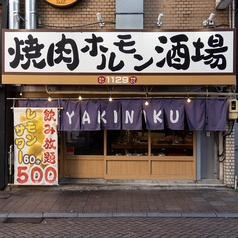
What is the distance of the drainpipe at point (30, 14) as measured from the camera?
8.98 metres

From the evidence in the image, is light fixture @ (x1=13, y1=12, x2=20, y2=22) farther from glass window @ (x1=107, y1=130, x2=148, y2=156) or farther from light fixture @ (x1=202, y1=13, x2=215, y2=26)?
light fixture @ (x1=202, y1=13, x2=215, y2=26)

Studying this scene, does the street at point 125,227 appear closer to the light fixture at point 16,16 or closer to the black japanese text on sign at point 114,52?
the black japanese text on sign at point 114,52

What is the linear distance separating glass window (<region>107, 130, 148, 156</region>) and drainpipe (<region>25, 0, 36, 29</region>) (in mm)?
4941

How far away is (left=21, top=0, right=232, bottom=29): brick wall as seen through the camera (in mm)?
9383

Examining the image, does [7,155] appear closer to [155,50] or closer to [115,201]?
[115,201]

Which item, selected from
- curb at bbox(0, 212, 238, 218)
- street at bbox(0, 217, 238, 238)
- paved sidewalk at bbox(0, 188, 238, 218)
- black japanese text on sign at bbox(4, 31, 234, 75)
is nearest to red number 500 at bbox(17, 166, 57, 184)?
paved sidewalk at bbox(0, 188, 238, 218)

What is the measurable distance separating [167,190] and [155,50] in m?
5.03

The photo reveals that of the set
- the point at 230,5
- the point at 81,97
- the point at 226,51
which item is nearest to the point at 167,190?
the point at 81,97

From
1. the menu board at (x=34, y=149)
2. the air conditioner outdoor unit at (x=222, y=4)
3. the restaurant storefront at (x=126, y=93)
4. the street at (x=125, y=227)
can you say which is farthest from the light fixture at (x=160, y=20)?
the street at (x=125, y=227)

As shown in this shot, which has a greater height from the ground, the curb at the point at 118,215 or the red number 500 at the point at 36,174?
the red number 500 at the point at 36,174

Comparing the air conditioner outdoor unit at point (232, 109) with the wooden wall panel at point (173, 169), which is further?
the wooden wall panel at point (173, 169)

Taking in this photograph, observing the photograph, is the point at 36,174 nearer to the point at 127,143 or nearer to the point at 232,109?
the point at 127,143

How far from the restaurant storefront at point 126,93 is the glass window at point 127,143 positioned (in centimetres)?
4

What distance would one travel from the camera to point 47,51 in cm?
834
